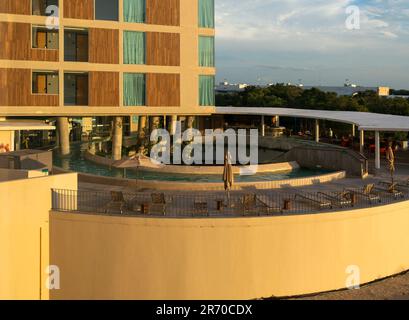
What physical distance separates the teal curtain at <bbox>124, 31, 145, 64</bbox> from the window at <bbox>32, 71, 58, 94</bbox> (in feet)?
15.4

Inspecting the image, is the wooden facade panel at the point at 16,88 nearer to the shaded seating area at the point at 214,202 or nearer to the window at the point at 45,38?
the window at the point at 45,38

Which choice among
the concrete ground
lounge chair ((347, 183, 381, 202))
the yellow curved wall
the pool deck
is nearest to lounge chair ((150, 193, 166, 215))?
the yellow curved wall

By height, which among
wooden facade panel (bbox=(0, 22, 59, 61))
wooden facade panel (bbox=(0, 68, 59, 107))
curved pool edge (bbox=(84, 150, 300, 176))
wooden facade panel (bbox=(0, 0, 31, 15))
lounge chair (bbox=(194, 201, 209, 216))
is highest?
wooden facade panel (bbox=(0, 0, 31, 15))

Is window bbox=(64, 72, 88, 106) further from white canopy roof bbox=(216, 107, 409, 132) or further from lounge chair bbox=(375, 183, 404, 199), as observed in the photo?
lounge chair bbox=(375, 183, 404, 199)

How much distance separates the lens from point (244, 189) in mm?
26297

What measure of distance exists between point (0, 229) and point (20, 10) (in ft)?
56.1

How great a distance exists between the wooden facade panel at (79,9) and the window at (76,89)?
11.8 feet

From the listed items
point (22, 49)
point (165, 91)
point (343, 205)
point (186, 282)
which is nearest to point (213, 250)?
point (186, 282)

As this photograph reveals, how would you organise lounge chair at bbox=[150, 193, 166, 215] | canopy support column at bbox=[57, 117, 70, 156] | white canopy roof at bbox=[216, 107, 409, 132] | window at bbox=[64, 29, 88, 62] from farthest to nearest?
canopy support column at bbox=[57, 117, 70, 156]
window at bbox=[64, 29, 88, 62]
white canopy roof at bbox=[216, 107, 409, 132]
lounge chair at bbox=[150, 193, 166, 215]

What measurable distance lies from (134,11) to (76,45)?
14.5 feet

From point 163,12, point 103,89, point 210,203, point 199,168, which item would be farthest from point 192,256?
point 163,12

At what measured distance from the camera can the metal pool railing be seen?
65.2 feet

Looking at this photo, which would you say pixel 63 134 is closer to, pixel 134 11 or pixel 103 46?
pixel 103 46

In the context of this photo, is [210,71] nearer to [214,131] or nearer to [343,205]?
[343,205]
